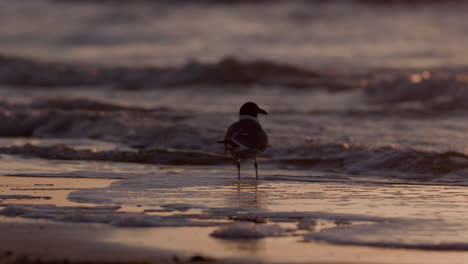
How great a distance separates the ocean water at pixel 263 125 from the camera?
7383 mm

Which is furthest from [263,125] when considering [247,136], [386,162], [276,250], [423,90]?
[276,250]

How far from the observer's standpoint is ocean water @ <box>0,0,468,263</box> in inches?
291

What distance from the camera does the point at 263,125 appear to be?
1489 centimetres

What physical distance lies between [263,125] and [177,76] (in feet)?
35.9

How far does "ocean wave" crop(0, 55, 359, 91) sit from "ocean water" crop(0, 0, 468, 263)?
0.07 meters

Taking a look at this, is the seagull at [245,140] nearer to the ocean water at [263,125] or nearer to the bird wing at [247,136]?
the bird wing at [247,136]

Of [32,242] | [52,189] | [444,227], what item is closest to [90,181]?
[52,189]

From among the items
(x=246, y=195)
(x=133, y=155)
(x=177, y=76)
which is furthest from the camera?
(x=177, y=76)

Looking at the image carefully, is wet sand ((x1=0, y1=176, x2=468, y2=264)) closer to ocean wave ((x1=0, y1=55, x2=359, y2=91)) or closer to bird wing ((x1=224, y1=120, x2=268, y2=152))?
bird wing ((x1=224, y1=120, x2=268, y2=152))

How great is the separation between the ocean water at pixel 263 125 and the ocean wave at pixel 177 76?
2.6 inches

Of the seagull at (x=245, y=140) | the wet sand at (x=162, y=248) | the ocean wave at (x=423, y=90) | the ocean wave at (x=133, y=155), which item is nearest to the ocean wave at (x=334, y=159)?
the ocean wave at (x=133, y=155)

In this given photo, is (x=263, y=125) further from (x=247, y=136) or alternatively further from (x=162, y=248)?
(x=162, y=248)

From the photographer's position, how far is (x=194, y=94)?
23.0 metres

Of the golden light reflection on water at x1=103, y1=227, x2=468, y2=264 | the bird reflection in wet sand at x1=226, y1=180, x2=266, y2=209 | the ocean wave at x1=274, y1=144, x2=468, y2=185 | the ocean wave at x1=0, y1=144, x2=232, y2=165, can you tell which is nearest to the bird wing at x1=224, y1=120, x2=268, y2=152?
the bird reflection in wet sand at x1=226, y1=180, x2=266, y2=209
